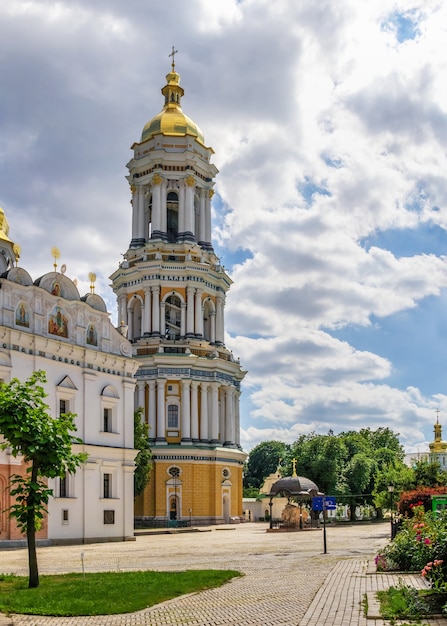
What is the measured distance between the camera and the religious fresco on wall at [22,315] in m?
37.3

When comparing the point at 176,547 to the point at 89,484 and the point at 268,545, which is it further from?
the point at 89,484

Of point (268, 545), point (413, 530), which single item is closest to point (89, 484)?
point (268, 545)

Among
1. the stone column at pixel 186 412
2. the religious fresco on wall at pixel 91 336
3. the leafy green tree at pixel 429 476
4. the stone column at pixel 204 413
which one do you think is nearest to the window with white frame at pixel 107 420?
the religious fresco on wall at pixel 91 336

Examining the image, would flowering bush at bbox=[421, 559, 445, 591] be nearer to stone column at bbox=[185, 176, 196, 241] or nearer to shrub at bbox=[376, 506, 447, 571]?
shrub at bbox=[376, 506, 447, 571]

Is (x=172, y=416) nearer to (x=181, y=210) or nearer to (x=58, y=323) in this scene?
(x=181, y=210)

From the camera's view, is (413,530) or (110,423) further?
(110,423)

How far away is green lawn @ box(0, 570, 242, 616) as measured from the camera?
15070 millimetres

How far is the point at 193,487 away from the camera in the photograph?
60.8m

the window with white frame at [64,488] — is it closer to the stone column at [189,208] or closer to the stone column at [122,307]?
the stone column at [122,307]

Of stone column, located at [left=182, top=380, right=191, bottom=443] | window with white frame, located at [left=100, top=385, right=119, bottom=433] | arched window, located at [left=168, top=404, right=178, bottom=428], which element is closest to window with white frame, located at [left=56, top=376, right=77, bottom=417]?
window with white frame, located at [left=100, top=385, right=119, bottom=433]

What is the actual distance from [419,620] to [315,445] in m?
56.9

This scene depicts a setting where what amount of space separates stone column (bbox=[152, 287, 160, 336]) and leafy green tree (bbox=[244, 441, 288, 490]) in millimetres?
55557

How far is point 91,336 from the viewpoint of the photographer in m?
42.3

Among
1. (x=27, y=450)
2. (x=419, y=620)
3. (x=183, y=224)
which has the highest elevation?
(x=183, y=224)
